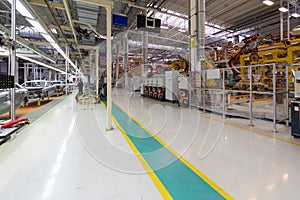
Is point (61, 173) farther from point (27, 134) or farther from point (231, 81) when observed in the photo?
point (231, 81)

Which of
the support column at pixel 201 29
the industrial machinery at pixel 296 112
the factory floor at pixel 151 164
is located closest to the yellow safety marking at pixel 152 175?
the factory floor at pixel 151 164

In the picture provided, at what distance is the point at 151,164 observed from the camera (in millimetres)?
2428

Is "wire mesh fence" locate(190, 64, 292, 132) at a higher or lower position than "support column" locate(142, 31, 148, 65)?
lower

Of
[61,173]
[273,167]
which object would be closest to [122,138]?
[61,173]

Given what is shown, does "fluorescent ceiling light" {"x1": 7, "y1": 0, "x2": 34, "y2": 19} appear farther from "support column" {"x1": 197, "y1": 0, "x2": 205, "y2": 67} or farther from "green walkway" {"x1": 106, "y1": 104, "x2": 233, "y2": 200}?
"support column" {"x1": 197, "y1": 0, "x2": 205, "y2": 67}

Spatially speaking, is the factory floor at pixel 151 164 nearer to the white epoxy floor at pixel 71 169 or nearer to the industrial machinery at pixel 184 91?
the white epoxy floor at pixel 71 169

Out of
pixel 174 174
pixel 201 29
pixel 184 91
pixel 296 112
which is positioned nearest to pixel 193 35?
pixel 201 29

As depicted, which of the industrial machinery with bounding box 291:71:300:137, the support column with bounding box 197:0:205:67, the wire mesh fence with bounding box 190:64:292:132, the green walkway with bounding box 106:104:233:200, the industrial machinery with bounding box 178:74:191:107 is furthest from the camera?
the industrial machinery with bounding box 178:74:191:107

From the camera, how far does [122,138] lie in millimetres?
3555

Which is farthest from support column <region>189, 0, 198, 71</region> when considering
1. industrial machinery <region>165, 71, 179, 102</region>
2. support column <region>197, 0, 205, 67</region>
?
industrial machinery <region>165, 71, 179, 102</region>

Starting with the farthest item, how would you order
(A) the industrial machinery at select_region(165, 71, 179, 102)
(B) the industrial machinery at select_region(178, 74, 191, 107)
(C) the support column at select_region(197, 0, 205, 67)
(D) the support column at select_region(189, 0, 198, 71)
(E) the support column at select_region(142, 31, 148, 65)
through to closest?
(E) the support column at select_region(142, 31, 148, 65), (A) the industrial machinery at select_region(165, 71, 179, 102), (B) the industrial machinery at select_region(178, 74, 191, 107), (D) the support column at select_region(189, 0, 198, 71), (C) the support column at select_region(197, 0, 205, 67)

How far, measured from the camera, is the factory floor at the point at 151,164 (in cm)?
182

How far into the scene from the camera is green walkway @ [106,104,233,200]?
177 centimetres

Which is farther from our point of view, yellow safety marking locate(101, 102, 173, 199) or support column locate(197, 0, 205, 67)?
support column locate(197, 0, 205, 67)
